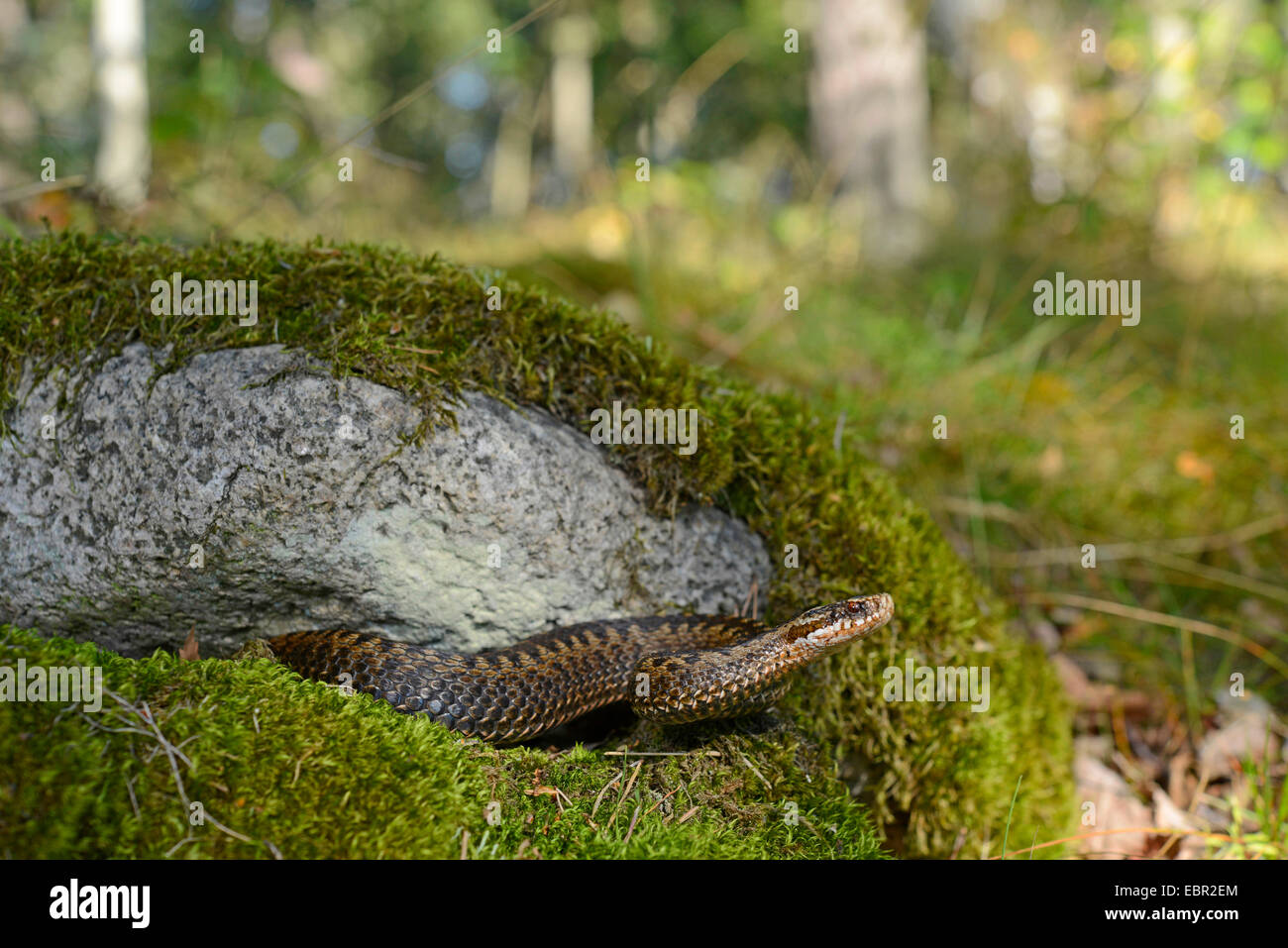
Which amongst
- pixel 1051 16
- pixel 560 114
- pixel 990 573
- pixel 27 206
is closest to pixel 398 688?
pixel 990 573

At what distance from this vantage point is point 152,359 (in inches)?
131

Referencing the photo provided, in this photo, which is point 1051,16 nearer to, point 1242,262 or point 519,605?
point 1242,262

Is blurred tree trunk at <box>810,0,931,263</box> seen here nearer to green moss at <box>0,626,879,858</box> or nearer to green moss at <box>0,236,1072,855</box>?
green moss at <box>0,236,1072,855</box>

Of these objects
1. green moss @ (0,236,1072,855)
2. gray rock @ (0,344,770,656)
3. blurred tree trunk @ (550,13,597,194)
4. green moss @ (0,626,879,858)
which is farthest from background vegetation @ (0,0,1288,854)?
blurred tree trunk @ (550,13,597,194)

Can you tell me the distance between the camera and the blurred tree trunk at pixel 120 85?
25.0 ft

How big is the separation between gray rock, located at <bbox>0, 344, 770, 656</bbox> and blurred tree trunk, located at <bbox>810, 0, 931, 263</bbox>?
8350 mm

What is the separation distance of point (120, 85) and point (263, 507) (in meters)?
6.85

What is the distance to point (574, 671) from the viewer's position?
3424 mm

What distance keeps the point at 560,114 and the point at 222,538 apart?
119 feet

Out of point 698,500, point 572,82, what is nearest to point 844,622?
point 698,500

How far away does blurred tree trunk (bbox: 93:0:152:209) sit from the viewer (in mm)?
7605

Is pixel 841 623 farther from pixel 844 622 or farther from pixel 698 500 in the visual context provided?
pixel 698 500

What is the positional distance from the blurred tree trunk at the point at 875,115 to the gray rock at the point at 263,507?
8350 mm

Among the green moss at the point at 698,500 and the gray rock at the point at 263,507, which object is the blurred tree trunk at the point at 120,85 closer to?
the green moss at the point at 698,500
